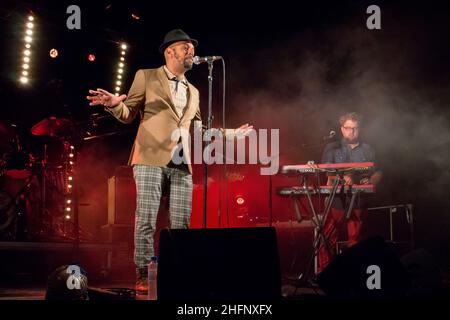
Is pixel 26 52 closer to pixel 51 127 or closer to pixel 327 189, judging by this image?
pixel 51 127

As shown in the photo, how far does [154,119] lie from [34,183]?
4.31 meters

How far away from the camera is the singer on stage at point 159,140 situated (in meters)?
4.29

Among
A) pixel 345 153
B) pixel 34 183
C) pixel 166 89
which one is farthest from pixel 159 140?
pixel 34 183

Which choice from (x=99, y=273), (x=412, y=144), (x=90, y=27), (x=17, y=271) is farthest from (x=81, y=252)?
(x=412, y=144)

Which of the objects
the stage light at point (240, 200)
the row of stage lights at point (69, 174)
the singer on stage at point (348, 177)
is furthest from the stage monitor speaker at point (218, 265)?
the row of stage lights at point (69, 174)

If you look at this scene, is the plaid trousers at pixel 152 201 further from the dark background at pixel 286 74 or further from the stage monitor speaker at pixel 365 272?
the dark background at pixel 286 74

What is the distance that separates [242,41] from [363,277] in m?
5.42

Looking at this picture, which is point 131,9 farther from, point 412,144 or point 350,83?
point 412,144

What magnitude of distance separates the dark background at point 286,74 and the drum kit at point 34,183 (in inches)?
15.8

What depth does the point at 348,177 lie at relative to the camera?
233 inches

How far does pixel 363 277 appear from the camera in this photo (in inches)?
136

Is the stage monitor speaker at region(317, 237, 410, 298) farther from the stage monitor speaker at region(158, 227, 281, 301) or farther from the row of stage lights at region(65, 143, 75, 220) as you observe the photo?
the row of stage lights at region(65, 143, 75, 220)

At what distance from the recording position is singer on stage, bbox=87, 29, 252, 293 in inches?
169

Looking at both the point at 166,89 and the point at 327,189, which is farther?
the point at 327,189
